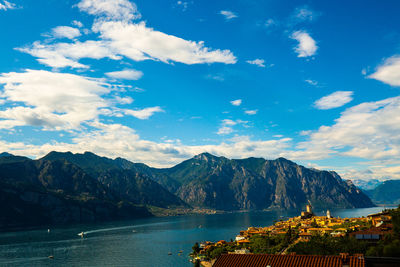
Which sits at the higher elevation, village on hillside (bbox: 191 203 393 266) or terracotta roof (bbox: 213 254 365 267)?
terracotta roof (bbox: 213 254 365 267)

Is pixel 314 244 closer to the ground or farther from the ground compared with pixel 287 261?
closer to the ground

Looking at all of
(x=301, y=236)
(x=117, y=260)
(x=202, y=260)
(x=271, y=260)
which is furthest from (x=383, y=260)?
(x=117, y=260)

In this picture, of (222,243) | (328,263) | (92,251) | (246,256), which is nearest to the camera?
(328,263)

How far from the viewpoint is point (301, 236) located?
157250 mm

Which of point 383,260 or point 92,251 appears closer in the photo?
point 383,260

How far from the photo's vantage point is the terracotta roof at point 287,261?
42156 mm

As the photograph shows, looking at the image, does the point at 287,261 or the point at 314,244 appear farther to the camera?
the point at 314,244

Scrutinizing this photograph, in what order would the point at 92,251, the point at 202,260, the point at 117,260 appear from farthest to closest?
1. the point at 92,251
2. the point at 117,260
3. the point at 202,260

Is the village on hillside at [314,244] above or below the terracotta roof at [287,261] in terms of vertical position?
below

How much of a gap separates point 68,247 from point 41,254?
84.6ft

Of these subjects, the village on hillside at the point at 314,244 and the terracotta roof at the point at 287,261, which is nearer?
the terracotta roof at the point at 287,261

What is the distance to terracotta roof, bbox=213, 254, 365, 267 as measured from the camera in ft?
138

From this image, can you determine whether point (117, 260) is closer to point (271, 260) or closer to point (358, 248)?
point (358, 248)

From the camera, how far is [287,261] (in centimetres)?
4444
